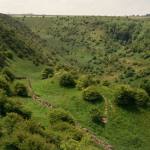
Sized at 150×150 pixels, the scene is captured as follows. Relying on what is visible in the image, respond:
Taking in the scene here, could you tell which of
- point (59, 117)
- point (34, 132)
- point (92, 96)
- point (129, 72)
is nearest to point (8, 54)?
point (92, 96)

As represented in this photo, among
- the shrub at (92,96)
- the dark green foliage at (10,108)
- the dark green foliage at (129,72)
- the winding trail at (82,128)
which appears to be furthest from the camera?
the dark green foliage at (129,72)

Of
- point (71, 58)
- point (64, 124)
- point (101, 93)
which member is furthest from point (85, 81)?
point (71, 58)

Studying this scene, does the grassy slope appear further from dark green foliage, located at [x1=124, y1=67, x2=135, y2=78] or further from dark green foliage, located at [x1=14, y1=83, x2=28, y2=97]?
dark green foliage, located at [x1=124, y1=67, x2=135, y2=78]

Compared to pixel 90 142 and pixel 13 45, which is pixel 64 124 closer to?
pixel 90 142

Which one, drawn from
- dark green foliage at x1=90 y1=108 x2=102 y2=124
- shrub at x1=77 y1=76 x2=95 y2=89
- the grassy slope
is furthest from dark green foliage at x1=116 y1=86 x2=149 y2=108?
shrub at x1=77 y1=76 x2=95 y2=89

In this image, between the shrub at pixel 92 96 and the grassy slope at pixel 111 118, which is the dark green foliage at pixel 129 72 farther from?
the shrub at pixel 92 96

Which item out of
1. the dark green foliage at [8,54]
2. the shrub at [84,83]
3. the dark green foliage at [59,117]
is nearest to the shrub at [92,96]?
the shrub at [84,83]
